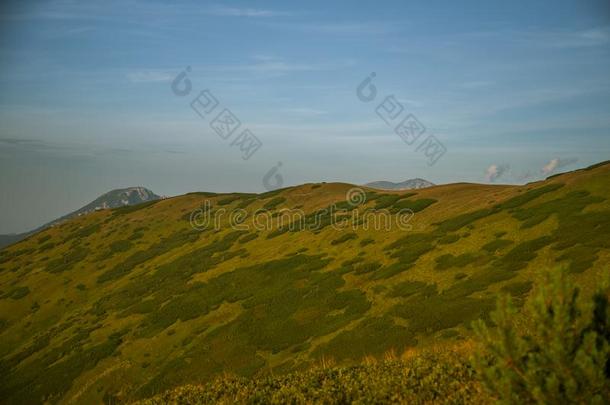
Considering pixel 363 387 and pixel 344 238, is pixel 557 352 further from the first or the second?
pixel 344 238

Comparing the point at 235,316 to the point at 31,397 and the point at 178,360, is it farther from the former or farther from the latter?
the point at 31,397

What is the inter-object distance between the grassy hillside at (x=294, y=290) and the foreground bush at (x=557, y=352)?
17.8 metres

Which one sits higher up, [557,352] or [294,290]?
[557,352]

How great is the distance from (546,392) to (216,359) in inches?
1288

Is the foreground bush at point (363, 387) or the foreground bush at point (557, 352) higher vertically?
the foreground bush at point (557, 352)

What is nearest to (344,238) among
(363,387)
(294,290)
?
(294,290)

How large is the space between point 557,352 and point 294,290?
130 ft

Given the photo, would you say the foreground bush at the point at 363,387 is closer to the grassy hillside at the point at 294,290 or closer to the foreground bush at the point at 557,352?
the foreground bush at the point at 557,352

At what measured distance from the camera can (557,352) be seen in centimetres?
903

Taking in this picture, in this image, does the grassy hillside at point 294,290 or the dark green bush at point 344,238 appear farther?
the dark green bush at point 344,238

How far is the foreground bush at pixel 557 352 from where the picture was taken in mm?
8992

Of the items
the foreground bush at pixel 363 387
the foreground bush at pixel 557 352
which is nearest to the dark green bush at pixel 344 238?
the foreground bush at pixel 363 387

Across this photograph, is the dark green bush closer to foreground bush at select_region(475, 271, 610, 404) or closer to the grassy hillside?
the grassy hillside

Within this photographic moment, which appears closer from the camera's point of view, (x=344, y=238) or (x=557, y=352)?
(x=557, y=352)
